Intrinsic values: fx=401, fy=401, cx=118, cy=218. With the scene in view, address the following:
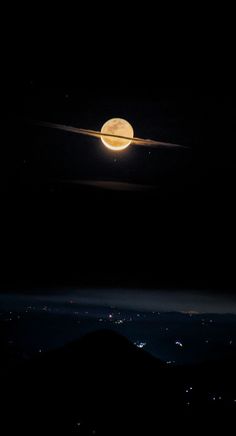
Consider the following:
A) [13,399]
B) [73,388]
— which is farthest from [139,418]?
[13,399]

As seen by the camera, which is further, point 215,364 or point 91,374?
point 215,364

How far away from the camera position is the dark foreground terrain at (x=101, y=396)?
2455cm

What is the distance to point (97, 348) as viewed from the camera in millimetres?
34531

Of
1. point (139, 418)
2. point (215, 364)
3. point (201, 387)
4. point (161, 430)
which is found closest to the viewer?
point (161, 430)

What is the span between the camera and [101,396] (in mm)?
29969

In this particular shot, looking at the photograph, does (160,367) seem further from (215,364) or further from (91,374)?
(215,364)

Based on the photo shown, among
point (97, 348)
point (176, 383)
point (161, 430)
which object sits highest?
point (97, 348)

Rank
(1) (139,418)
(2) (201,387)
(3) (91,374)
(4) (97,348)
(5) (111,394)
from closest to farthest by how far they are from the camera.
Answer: (1) (139,418), (5) (111,394), (3) (91,374), (4) (97,348), (2) (201,387)

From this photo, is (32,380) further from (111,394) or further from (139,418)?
(139,418)

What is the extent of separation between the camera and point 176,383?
3316 centimetres

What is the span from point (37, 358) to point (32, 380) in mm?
3276

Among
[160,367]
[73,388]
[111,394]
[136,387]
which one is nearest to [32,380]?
[73,388]

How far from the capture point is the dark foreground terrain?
24.5 meters

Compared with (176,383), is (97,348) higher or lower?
higher
